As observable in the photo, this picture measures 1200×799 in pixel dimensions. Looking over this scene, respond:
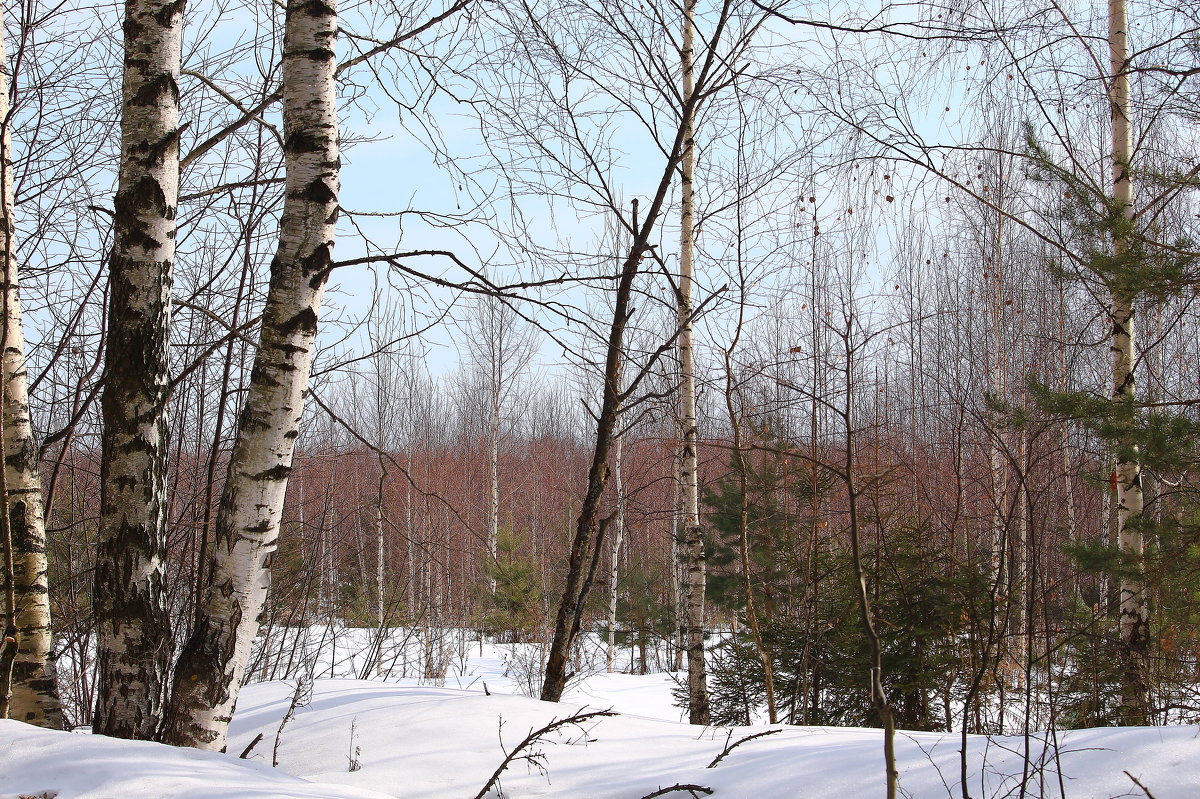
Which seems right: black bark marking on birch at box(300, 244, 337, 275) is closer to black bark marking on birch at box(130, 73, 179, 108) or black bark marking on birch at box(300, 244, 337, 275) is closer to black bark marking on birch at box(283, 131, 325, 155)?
black bark marking on birch at box(283, 131, 325, 155)

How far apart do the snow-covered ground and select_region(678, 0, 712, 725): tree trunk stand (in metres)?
2.15

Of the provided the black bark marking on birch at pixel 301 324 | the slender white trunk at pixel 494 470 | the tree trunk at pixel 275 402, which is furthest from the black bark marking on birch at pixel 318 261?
the slender white trunk at pixel 494 470

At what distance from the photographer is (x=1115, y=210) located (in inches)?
176

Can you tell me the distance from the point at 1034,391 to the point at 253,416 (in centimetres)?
461

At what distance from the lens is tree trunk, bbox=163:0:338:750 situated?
2324 millimetres

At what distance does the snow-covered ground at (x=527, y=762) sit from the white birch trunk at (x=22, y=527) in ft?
2.27

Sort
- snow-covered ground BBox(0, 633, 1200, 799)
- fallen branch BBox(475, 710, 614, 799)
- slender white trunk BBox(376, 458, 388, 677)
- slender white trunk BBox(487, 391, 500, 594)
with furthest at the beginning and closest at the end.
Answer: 1. slender white trunk BBox(487, 391, 500, 594)
2. slender white trunk BBox(376, 458, 388, 677)
3. fallen branch BBox(475, 710, 614, 799)
4. snow-covered ground BBox(0, 633, 1200, 799)

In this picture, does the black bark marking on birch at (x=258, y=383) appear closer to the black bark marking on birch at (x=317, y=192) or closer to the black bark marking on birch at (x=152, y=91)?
the black bark marking on birch at (x=317, y=192)

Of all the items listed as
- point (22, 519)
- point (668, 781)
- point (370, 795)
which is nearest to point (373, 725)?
point (370, 795)

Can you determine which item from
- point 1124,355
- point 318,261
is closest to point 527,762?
point 318,261

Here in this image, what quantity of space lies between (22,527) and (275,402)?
4.22 ft

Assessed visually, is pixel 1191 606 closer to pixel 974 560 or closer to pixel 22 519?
pixel 974 560

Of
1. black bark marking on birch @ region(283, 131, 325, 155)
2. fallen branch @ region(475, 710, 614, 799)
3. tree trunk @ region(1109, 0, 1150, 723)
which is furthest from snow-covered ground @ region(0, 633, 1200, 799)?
tree trunk @ region(1109, 0, 1150, 723)

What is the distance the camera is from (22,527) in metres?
2.83
